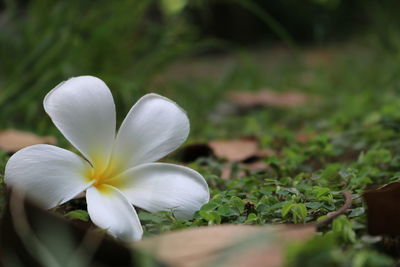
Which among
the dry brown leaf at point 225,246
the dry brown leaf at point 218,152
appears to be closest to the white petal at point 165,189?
the dry brown leaf at point 225,246

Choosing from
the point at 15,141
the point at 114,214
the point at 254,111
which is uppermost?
the point at 114,214

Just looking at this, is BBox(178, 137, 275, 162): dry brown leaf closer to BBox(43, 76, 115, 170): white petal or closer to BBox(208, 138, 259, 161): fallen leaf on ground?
BBox(208, 138, 259, 161): fallen leaf on ground

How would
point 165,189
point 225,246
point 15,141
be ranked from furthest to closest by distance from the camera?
point 15,141 → point 165,189 → point 225,246

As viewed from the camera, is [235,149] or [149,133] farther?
[235,149]

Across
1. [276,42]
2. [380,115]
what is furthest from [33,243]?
[276,42]

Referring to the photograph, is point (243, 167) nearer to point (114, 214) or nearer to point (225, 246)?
point (114, 214)

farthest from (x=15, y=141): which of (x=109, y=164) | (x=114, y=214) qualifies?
(x=114, y=214)
